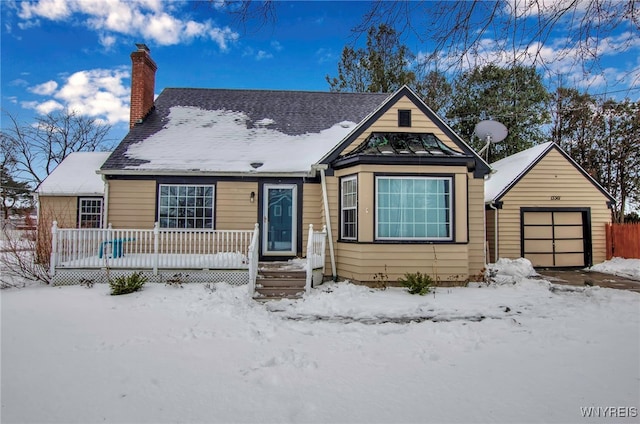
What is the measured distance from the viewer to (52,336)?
531 cm

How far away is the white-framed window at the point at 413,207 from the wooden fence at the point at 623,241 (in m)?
8.93

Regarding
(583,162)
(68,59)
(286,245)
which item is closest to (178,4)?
(286,245)

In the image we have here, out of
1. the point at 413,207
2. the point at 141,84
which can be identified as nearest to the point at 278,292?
the point at 413,207

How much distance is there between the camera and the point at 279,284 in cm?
856

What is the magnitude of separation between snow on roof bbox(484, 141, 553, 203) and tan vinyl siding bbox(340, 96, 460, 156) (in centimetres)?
483

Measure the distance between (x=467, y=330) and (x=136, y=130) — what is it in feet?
37.7

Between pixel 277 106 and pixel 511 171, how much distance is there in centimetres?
950

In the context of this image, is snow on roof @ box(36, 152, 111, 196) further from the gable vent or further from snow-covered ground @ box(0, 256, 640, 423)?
the gable vent

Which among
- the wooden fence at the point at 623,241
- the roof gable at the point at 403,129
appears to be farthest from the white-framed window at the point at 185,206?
the wooden fence at the point at 623,241

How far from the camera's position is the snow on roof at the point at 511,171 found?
1363 cm

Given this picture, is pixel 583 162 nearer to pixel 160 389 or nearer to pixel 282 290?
pixel 282 290

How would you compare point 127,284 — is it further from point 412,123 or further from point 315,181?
point 412,123

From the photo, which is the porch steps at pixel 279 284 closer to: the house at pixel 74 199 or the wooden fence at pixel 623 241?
the house at pixel 74 199

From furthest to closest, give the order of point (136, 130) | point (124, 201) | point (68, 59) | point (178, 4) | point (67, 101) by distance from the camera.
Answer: point (67, 101) → point (68, 59) → point (136, 130) → point (124, 201) → point (178, 4)
